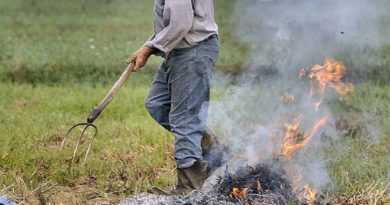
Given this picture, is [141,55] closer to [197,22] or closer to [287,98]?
[197,22]

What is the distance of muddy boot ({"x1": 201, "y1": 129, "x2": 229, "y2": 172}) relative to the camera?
5621 mm

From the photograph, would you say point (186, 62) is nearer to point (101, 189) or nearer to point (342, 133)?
point (101, 189)

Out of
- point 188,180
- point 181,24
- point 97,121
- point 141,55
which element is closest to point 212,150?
point 188,180

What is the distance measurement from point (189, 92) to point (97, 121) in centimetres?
292

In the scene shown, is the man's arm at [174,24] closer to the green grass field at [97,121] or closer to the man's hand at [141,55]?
the man's hand at [141,55]

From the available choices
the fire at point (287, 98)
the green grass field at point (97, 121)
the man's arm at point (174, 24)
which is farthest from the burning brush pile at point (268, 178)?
the man's arm at point (174, 24)

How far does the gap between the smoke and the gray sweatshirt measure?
1.00m

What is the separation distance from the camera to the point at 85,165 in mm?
5750

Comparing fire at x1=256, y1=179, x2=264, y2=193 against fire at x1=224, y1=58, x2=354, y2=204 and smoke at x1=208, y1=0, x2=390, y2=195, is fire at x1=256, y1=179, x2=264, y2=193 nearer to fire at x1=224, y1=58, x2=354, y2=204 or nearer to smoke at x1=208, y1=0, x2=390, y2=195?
fire at x1=224, y1=58, x2=354, y2=204

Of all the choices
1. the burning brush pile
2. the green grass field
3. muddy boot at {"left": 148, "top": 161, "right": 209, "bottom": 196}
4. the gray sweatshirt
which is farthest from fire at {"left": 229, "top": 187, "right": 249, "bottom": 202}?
the gray sweatshirt

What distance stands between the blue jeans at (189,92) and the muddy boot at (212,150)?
570 millimetres

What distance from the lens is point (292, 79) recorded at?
7398mm

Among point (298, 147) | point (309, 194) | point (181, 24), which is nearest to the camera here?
point (181, 24)

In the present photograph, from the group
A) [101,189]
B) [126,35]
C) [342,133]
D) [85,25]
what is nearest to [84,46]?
[126,35]
